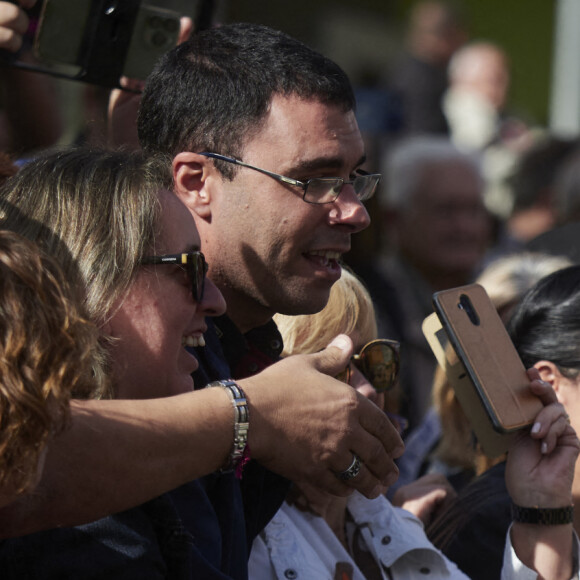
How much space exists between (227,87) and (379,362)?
77cm

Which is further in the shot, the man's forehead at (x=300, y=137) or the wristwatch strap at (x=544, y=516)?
the wristwatch strap at (x=544, y=516)

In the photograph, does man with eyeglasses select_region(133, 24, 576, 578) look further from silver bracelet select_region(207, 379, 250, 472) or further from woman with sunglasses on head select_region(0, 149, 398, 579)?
silver bracelet select_region(207, 379, 250, 472)

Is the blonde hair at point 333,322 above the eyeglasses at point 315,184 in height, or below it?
below

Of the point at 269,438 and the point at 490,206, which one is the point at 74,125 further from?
the point at 490,206

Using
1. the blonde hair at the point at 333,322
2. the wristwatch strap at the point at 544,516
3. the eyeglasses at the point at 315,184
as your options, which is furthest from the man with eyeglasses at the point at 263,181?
the wristwatch strap at the point at 544,516

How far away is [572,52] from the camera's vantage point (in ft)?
32.1

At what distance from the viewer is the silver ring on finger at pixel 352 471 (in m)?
1.80

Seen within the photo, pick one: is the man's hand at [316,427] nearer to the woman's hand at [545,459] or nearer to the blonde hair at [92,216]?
the blonde hair at [92,216]

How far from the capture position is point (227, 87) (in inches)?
91.6

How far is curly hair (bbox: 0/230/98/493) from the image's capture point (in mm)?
1357

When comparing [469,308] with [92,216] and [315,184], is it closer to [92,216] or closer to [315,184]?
[315,184]

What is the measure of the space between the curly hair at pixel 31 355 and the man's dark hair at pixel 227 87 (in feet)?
2.94

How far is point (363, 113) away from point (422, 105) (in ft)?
3.16

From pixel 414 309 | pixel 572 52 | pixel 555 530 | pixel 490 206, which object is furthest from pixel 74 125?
pixel 572 52
